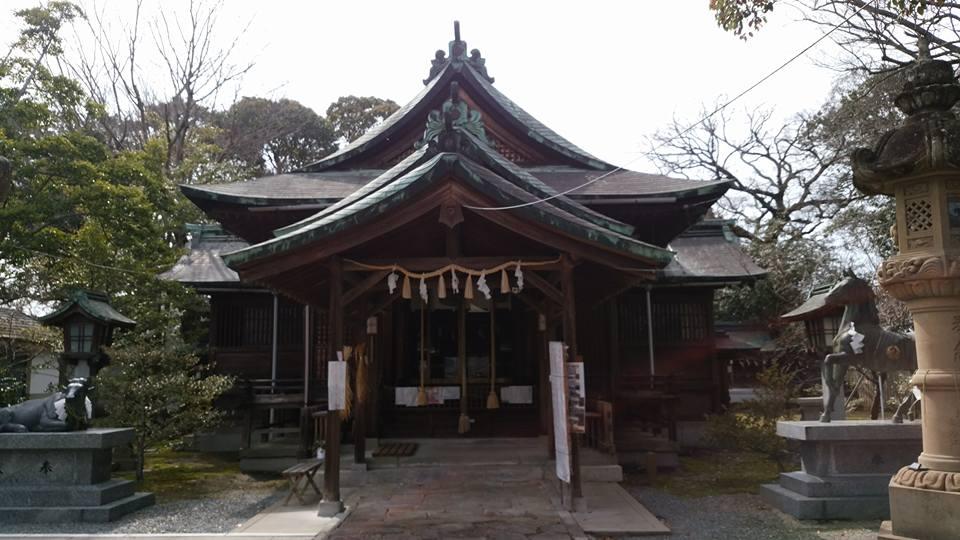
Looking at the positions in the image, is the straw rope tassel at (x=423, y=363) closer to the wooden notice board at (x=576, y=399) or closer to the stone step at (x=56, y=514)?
the wooden notice board at (x=576, y=399)

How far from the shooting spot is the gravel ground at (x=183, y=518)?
8141 mm

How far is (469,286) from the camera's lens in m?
8.97

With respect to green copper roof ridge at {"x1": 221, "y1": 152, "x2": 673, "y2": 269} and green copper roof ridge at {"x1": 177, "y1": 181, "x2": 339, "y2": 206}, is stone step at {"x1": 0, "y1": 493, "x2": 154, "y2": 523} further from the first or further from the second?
green copper roof ridge at {"x1": 177, "y1": 181, "x2": 339, "y2": 206}

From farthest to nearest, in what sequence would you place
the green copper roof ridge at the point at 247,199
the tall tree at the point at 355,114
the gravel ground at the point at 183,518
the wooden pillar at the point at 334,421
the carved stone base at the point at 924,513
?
1. the tall tree at the point at 355,114
2. the green copper roof ridge at the point at 247,199
3. the wooden pillar at the point at 334,421
4. the gravel ground at the point at 183,518
5. the carved stone base at the point at 924,513

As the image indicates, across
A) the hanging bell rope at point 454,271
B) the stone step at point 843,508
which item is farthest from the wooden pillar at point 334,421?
the stone step at point 843,508

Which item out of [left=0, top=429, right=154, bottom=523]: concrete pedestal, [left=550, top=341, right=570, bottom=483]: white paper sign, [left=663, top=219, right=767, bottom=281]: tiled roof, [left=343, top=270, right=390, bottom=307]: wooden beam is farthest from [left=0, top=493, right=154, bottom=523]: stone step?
[left=663, top=219, right=767, bottom=281]: tiled roof

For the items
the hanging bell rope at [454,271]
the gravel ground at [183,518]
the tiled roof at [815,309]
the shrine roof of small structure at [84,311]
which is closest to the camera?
the gravel ground at [183,518]

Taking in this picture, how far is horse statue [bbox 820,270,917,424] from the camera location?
8500 mm

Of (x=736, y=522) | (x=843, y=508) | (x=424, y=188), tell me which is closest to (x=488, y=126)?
(x=424, y=188)

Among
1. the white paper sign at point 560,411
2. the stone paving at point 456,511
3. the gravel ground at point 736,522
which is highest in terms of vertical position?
the white paper sign at point 560,411

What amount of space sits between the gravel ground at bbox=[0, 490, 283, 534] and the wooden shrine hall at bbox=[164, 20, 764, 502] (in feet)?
5.95

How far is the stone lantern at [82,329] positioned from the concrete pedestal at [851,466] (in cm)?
1107

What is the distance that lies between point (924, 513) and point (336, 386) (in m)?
6.36

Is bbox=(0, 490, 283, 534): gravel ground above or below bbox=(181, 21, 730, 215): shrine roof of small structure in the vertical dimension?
below
